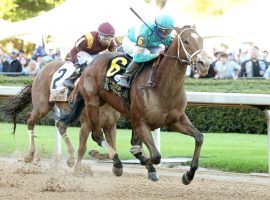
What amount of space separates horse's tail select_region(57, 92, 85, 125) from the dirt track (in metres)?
0.60

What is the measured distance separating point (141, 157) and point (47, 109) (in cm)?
302

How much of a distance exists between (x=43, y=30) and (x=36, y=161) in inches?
536

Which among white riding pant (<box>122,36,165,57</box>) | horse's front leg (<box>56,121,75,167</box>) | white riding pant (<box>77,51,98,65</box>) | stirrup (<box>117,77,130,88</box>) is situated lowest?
horse's front leg (<box>56,121,75,167</box>)

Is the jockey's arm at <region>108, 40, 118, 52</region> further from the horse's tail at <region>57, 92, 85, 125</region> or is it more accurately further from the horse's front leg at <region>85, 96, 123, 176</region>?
the horse's front leg at <region>85, 96, 123, 176</region>

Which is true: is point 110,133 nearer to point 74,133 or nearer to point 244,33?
point 74,133

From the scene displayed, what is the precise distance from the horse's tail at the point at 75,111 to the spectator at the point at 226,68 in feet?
29.6

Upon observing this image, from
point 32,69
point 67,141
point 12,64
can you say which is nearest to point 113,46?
point 67,141

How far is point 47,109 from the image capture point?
1227 cm

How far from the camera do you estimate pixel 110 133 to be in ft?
36.6

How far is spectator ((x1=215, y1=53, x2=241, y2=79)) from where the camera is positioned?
1991 centimetres

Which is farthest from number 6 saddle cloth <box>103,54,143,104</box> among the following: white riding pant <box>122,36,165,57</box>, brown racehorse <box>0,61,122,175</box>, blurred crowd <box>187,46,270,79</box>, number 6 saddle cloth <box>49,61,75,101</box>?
blurred crowd <box>187,46,270,79</box>

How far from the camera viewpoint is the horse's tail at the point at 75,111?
36.1 ft

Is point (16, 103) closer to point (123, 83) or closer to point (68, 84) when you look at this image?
point (68, 84)

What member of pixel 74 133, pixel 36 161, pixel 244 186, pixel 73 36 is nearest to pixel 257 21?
pixel 73 36
